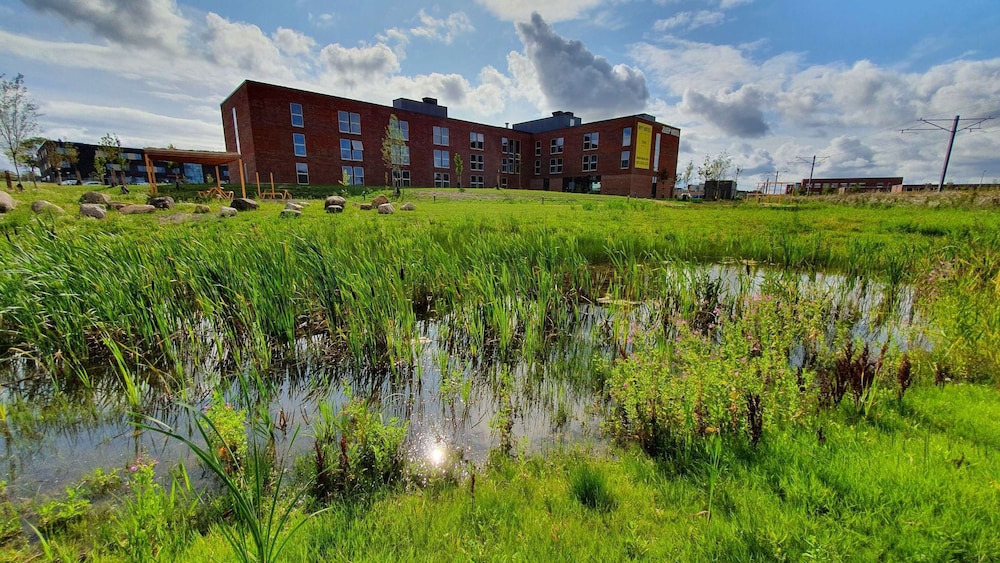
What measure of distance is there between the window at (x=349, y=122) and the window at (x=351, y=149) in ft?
Result: 2.86

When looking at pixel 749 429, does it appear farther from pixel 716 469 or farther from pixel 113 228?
pixel 113 228

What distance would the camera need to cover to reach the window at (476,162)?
45322mm

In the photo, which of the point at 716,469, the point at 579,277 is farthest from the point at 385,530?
the point at 579,277

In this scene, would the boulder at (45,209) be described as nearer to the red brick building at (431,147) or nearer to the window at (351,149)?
the red brick building at (431,147)

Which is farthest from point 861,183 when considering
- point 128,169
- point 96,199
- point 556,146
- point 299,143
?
point 128,169

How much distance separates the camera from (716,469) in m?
2.06

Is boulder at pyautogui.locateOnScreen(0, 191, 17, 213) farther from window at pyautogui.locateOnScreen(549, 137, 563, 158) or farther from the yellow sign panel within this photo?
window at pyautogui.locateOnScreen(549, 137, 563, 158)

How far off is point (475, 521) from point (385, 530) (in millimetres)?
411

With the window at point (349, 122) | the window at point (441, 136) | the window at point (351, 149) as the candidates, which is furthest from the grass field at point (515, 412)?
the window at point (441, 136)

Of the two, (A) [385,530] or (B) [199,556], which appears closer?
(B) [199,556]

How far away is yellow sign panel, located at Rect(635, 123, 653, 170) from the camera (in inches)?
1641

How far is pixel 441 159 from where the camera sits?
4281cm

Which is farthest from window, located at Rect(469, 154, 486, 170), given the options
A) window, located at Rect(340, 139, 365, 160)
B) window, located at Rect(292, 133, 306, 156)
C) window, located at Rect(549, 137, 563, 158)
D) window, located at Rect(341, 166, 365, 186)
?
window, located at Rect(292, 133, 306, 156)

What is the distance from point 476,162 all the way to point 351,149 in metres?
14.7
